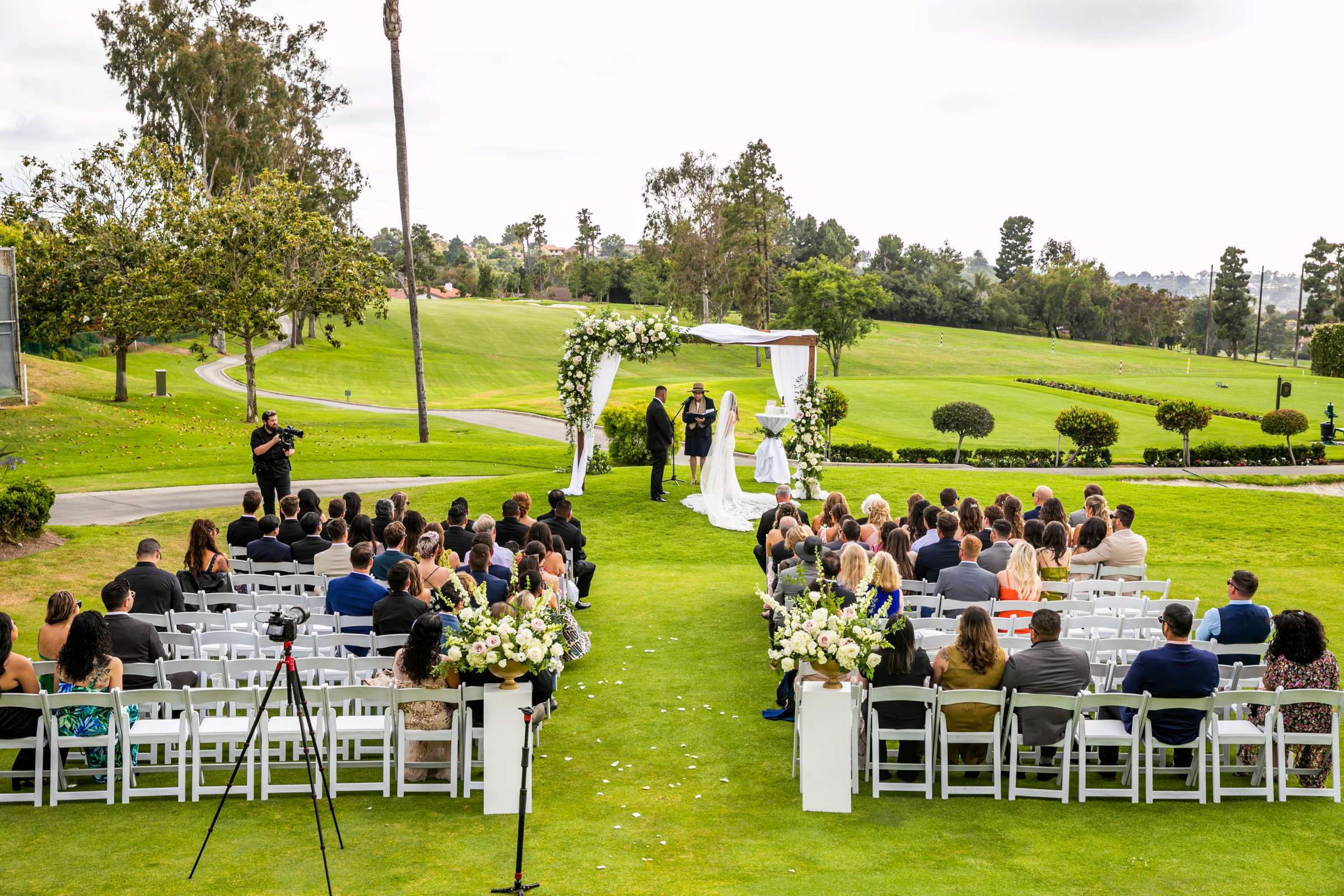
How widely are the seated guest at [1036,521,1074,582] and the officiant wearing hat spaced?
931 centimetres

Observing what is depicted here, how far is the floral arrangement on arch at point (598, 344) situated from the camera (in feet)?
64.6

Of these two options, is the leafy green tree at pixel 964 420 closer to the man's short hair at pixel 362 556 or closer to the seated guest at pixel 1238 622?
the seated guest at pixel 1238 622

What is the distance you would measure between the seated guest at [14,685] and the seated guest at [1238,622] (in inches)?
345

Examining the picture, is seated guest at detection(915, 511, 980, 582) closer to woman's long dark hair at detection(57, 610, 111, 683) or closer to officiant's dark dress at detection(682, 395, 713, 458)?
woman's long dark hair at detection(57, 610, 111, 683)

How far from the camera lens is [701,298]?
253 feet

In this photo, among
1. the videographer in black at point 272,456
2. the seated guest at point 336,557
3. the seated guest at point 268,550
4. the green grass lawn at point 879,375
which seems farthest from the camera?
the green grass lawn at point 879,375

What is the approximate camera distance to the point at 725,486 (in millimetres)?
18750

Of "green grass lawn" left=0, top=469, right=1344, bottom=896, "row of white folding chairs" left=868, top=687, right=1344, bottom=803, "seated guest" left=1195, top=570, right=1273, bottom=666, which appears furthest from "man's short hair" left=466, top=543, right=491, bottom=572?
"seated guest" left=1195, top=570, right=1273, bottom=666

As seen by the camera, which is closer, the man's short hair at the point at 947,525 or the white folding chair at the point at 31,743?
the white folding chair at the point at 31,743

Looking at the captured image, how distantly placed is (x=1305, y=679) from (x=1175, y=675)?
970mm

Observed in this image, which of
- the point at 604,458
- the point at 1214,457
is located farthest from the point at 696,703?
the point at 1214,457

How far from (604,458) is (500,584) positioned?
45.7 feet

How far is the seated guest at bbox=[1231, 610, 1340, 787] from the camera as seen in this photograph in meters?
7.23

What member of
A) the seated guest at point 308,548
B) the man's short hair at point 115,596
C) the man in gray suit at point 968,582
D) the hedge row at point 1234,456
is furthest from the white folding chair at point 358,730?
the hedge row at point 1234,456
